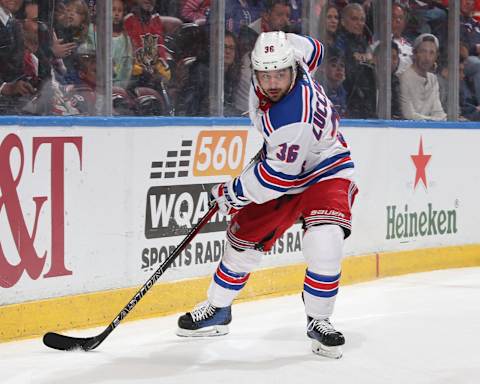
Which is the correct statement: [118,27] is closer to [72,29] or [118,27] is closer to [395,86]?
[72,29]

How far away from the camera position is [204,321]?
4.58m

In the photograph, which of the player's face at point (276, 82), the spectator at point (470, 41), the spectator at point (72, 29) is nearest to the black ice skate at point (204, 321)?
the player's face at point (276, 82)

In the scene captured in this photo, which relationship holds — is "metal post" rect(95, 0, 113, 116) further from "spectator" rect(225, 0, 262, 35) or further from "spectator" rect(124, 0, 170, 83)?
"spectator" rect(225, 0, 262, 35)

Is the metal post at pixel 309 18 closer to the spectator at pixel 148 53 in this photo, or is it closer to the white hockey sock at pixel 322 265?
the spectator at pixel 148 53

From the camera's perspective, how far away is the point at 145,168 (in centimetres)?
521

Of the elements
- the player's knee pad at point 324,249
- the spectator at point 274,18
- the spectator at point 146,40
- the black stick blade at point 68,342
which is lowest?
the black stick blade at point 68,342

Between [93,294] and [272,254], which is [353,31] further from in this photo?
[93,294]

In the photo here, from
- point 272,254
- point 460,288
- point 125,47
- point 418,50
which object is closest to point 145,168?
point 125,47

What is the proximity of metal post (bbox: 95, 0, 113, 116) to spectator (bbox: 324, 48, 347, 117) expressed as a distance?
1818 millimetres

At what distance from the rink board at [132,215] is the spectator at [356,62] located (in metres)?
0.16

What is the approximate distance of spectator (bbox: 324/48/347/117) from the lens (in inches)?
261

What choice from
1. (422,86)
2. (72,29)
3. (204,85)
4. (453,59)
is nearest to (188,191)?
(204,85)

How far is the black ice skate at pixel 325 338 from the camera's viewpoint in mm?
4160

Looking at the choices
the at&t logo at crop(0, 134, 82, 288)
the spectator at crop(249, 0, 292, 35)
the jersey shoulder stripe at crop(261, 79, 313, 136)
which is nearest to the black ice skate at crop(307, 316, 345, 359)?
the jersey shoulder stripe at crop(261, 79, 313, 136)
